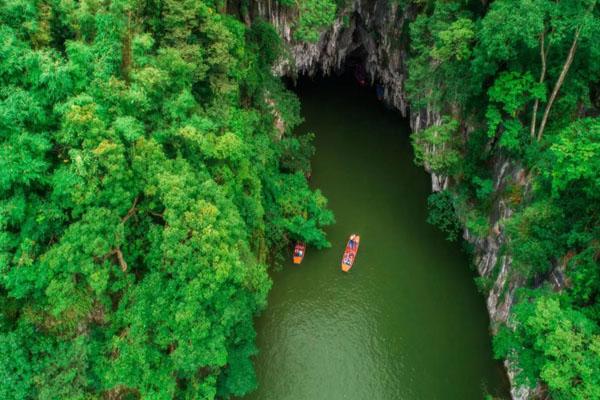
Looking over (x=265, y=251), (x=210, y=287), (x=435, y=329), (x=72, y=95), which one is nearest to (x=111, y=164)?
(x=72, y=95)

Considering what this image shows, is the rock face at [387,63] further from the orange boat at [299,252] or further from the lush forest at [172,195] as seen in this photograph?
the orange boat at [299,252]

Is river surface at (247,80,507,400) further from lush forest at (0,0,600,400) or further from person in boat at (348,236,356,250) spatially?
lush forest at (0,0,600,400)

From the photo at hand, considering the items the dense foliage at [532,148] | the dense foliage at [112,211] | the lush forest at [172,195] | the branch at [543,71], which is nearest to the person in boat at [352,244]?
the dense foliage at [532,148]

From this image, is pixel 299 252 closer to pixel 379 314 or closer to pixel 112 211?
pixel 379 314

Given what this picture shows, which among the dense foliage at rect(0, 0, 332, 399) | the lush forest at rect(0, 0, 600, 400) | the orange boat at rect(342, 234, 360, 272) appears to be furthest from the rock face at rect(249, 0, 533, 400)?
the dense foliage at rect(0, 0, 332, 399)

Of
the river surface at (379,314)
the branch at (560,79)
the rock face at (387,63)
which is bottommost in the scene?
the river surface at (379,314)

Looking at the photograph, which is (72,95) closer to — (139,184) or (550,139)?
(139,184)
